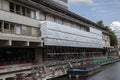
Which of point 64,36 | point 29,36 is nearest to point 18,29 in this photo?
point 29,36

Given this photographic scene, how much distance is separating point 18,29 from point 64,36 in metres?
13.1

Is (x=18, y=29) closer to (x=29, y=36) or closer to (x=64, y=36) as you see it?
(x=29, y=36)

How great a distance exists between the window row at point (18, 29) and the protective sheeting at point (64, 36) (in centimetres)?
136

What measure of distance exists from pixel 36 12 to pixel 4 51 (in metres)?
7.98

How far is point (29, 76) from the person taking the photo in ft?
96.7

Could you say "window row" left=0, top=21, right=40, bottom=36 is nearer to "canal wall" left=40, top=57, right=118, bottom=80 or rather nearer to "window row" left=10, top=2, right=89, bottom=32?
"window row" left=10, top=2, right=89, bottom=32

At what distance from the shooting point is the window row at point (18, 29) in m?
28.2

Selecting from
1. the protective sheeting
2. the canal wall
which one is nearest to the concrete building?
the protective sheeting

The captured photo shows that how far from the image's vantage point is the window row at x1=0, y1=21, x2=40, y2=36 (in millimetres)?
28192

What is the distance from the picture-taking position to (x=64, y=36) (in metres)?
42.7

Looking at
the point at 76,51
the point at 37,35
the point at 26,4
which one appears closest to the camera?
the point at 26,4

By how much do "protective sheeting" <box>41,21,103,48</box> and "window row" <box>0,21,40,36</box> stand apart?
1355mm

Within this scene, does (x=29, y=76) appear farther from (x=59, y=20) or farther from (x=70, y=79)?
(x=59, y=20)

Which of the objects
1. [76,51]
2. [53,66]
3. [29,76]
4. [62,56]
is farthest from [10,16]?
[76,51]
